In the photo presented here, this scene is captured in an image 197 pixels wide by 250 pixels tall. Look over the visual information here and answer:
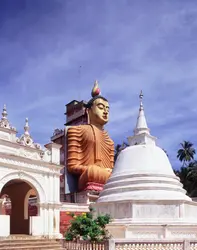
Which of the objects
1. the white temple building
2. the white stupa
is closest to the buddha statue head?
the white stupa

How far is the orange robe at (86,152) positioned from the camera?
39.2 metres

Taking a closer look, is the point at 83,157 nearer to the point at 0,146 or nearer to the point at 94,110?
the point at 94,110

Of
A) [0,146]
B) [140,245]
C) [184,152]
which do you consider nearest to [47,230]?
[0,146]

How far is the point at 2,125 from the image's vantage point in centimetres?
2252

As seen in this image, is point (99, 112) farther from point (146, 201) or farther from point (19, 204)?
point (146, 201)

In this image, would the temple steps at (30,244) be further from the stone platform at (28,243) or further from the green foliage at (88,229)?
the green foliage at (88,229)

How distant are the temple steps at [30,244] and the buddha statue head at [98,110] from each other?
22218 millimetres

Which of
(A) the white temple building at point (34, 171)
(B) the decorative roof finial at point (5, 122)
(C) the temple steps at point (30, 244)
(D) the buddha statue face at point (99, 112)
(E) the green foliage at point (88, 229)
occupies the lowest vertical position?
(C) the temple steps at point (30, 244)

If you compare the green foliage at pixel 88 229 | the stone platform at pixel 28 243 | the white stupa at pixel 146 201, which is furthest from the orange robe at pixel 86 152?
the green foliage at pixel 88 229

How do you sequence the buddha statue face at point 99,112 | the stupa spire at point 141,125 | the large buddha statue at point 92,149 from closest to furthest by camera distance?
the stupa spire at point 141,125
the large buddha statue at point 92,149
the buddha statue face at point 99,112

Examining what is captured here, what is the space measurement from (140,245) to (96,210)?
33.8ft

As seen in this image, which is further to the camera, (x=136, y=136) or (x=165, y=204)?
(x=136, y=136)

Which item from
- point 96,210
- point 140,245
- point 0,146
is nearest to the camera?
point 140,245

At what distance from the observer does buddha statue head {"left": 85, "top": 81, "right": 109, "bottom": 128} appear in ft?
141
